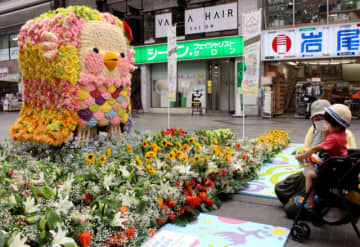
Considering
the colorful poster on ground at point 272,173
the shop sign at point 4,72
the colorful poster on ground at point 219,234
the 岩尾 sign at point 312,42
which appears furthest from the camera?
the shop sign at point 4,72

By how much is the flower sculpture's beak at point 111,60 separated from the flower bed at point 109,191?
1021 mm

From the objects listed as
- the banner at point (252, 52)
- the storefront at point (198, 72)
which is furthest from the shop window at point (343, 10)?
the banner at point (252, 52)

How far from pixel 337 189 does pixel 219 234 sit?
1.00m

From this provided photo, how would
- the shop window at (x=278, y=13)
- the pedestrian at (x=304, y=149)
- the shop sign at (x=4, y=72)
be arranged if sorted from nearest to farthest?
1. the pedestrian at (x=304, y=149)
2. the shop window at (x=278, y=13)
3. the shop sign at (x=4, y=72)

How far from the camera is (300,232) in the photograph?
2.52 metres

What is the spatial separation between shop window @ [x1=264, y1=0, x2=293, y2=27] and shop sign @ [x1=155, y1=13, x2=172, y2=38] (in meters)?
4.97

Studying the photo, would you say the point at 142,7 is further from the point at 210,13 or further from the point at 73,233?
the point at 73,233

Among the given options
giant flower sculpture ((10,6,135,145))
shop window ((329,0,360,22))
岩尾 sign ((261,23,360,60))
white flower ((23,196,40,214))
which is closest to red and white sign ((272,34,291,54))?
岩尾 sign ((261,23,360,60))

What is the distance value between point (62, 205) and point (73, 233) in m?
0.19

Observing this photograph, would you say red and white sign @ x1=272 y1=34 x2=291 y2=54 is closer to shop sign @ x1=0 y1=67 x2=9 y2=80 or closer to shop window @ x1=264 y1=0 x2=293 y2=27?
shop window @ x1=264 y1=0 x2=293 y2=27

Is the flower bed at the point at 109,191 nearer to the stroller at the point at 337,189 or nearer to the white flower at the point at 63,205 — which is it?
the white flower at the point at 63,205

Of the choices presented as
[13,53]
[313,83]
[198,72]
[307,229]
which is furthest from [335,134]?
[13,53]

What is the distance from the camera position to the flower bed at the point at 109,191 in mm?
1887

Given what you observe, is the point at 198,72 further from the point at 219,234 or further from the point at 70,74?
the point at 219,234
